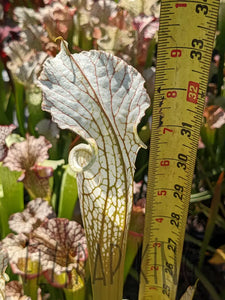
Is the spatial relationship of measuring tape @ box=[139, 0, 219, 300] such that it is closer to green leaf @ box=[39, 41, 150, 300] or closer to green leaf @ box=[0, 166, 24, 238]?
green leaf @ box=[39, 41, 150, 300]

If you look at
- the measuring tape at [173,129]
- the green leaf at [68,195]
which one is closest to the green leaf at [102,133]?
the measuring tape at [173,129]

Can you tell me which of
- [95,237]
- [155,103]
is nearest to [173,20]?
[155,103]

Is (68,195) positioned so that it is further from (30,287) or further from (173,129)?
(173,129)

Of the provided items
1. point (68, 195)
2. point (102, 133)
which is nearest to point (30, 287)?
point (68, 195)

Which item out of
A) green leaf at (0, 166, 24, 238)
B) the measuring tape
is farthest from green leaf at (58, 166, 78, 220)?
the measuring tape

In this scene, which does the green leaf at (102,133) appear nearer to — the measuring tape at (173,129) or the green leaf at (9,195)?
the measuring tape at (173,129)
